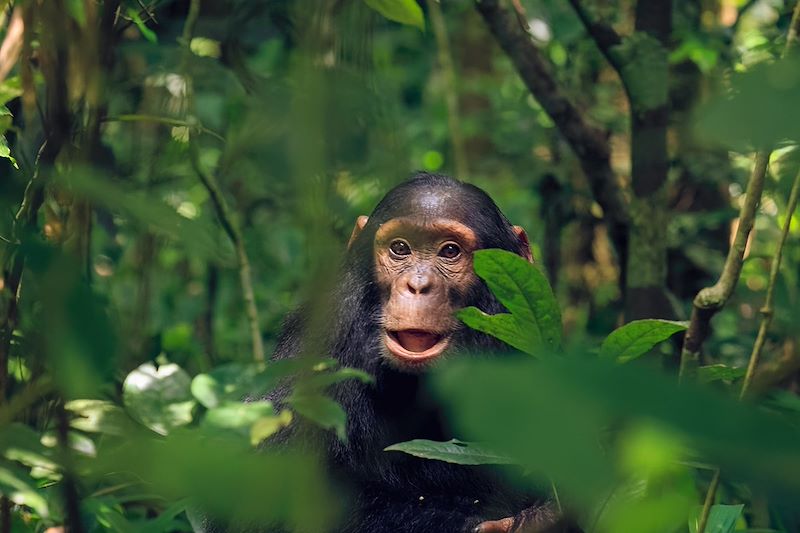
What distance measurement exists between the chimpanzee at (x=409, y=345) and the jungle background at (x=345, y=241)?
0.23 m

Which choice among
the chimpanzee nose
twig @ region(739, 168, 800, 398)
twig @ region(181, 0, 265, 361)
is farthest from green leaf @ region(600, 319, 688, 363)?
twig @ region(181, 0, 265, 361)

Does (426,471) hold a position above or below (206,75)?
below

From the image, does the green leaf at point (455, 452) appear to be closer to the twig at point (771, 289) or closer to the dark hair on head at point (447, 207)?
the twig at point (771, 289)

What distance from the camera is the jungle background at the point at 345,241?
855 millimetres

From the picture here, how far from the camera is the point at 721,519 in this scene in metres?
3.04

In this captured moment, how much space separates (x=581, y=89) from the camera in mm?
5926

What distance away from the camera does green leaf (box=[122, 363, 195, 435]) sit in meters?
1.83

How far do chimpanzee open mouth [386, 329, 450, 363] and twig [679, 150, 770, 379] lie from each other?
76cm

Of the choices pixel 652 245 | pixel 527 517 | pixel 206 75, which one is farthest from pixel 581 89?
pixel 527 517

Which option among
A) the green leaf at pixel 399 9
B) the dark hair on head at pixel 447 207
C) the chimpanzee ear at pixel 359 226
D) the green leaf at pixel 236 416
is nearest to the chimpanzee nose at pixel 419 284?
the dark hair on head at pixel 447 207

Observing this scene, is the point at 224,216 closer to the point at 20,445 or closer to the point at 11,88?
the point at 11,88

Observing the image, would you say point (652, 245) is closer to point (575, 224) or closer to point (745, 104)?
point (575, 224)

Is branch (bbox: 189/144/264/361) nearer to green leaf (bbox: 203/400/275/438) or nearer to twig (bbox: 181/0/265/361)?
twig (bbox: 181/0/265/361)

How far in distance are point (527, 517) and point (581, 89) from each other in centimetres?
340
